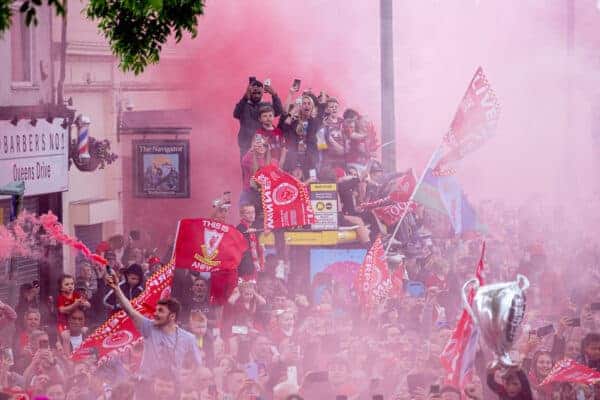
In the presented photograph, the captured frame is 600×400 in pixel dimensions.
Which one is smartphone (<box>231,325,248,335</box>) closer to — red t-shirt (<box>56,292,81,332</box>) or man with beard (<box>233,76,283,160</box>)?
red t-shirt (<box>56,292,81,332</box>)

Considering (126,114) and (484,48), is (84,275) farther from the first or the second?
(484,48)

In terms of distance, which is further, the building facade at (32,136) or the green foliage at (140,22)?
the building facade at (32,136)

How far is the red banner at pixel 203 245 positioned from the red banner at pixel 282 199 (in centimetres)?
97

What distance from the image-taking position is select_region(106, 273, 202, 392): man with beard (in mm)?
10391

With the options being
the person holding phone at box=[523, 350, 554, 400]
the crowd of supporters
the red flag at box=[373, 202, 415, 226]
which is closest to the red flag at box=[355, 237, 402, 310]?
the crowd of supporters

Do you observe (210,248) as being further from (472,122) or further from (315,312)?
(472,122)

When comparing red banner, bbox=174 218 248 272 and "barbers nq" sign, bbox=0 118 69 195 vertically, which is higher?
"barbers nq" sign, bbox=0 118 69 195

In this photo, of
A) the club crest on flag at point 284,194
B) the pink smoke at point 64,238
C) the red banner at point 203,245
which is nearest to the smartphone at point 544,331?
the red banner at point 203,245

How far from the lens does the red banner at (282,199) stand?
510 inches

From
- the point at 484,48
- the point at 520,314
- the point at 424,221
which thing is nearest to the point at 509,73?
the point at 484,48

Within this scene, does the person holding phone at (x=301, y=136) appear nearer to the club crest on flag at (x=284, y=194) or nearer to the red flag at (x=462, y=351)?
the club crest on flag at (x=284, y=194)

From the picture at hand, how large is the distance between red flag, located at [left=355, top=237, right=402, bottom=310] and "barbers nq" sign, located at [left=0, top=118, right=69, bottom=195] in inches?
135

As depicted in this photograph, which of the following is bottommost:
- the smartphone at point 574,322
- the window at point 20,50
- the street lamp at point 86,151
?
the smartphone at point 574,322

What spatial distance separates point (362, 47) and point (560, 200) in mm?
2491
